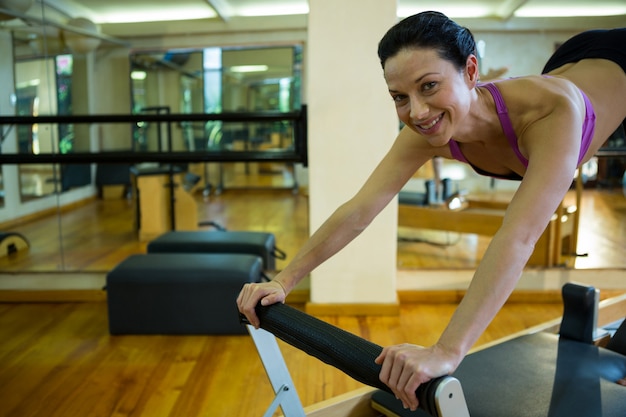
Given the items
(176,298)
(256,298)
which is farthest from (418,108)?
(176,298)

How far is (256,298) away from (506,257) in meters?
0.50

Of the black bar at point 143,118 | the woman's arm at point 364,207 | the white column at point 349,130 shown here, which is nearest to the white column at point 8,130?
the black bar at point 143,118

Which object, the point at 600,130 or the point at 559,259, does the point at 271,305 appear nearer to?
the point at 600,130

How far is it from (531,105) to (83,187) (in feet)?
10.6

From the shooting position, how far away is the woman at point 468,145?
824mm

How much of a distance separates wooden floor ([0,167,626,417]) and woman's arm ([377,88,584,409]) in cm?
127

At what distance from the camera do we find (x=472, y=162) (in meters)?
1.25

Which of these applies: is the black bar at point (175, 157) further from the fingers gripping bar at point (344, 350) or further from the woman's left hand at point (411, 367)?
the woman's left hand at point (411, 367)

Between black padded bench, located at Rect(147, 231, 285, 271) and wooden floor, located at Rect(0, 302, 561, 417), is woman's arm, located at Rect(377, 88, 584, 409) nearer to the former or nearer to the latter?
wooden floor, located at Rect(0, 302, 561, 417)

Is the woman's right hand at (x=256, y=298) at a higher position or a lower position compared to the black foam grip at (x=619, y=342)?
higher

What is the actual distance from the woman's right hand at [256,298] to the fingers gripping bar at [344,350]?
2 centimetres

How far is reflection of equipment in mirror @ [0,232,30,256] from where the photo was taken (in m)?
3.32

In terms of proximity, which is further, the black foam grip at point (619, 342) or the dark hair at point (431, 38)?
the black foam grip at point (619, 342)

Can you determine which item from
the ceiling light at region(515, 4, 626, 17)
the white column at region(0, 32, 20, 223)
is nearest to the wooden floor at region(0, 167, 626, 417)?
the white column at region(0, 32, 20, 223)
